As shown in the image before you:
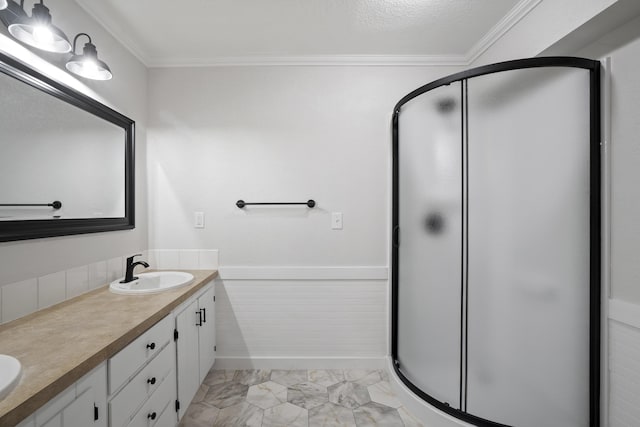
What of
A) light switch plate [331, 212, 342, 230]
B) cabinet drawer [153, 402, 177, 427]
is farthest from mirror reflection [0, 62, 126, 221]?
light switch plate [331, 212, 342, 230]

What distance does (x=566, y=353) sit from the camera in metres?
1.24

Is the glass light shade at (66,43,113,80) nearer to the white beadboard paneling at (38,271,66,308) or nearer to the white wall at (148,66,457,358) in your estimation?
the white wall at (148,66,457,358)

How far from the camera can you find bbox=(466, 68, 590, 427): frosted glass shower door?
3.99ft

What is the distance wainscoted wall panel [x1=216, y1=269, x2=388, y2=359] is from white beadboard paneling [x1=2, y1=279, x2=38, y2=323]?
0.99m

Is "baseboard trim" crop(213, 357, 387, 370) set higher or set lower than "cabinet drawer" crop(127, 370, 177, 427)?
lower

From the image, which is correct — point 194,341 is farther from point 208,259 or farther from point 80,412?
point 80,412

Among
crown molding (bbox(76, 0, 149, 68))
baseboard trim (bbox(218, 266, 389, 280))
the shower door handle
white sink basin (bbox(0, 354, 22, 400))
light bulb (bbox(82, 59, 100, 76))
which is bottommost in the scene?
baseboard trim (bbox(218, 266, 389, 280))

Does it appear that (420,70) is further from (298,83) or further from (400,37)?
(298,83)

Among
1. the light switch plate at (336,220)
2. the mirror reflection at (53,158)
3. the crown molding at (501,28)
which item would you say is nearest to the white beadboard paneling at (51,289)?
the mirror reflection at (53,158)

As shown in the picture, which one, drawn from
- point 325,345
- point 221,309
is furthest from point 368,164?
point 221,309

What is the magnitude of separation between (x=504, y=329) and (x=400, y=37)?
1.85 metres

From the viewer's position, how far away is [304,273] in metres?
2.04

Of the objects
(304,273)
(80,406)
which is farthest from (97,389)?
(304,273)

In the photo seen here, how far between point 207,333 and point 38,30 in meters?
1.76
